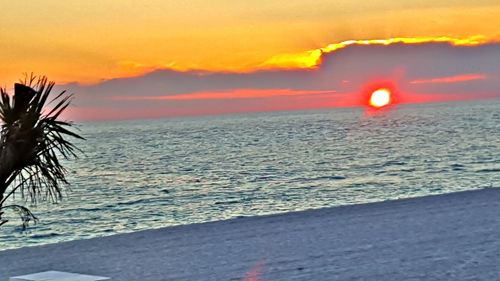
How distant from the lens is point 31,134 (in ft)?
19.4

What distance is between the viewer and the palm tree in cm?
589

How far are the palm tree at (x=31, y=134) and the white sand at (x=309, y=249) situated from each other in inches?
58.3

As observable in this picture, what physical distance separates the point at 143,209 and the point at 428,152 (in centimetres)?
2896

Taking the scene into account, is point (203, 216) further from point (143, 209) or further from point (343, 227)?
point (343, 227)

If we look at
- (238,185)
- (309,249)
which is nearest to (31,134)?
(309,249)

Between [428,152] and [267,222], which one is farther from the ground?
[267,222]

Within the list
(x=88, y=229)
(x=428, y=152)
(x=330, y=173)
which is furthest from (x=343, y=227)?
(x=428, y=152)

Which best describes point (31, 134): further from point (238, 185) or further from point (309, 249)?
point (238, 185)

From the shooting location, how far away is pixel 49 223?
78.2 feet

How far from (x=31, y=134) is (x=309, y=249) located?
3.18 m

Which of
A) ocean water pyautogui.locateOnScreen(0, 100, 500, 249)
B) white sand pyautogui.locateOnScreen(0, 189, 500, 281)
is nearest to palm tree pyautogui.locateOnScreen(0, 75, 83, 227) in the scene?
white sand pyautogui.locateOnScreen(0, 189, 500, 281)

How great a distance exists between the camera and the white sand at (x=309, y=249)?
22.1ft

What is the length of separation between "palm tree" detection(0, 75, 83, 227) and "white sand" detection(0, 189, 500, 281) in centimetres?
148

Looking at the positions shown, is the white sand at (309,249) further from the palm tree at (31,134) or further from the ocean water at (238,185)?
the ocean water at (238,185)
